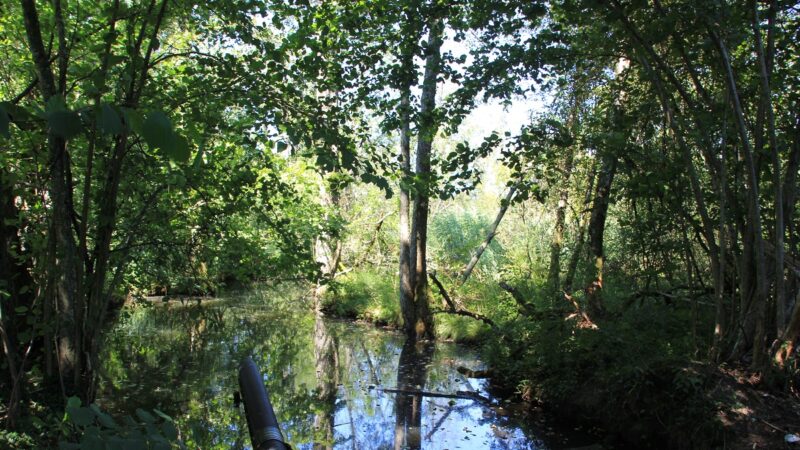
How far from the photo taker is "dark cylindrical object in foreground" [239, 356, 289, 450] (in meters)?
1.96

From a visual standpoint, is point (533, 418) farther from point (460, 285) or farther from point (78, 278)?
point (460, 285)

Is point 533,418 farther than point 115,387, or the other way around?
point 115,387

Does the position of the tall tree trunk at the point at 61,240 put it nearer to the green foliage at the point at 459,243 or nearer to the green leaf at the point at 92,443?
the green leaf at the point at 92,443

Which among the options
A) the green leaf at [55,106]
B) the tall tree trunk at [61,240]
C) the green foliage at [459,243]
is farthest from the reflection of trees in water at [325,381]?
the green leaf at [55,106]

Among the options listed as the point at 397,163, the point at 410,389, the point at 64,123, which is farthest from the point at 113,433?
the point at 410,389

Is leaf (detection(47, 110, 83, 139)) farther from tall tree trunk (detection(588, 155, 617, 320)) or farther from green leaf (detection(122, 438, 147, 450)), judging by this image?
tall tree trunk (detection(588, 155, 617, 320))

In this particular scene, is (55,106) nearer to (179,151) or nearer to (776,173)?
(179,151)

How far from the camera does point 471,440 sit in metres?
6.78

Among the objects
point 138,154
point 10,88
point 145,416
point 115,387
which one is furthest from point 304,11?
point 115,387

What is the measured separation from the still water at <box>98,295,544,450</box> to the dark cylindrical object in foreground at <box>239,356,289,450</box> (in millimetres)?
2332

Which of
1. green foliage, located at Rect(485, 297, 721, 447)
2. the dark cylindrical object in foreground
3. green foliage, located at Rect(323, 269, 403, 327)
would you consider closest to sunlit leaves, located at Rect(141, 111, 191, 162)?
the dark cylindrical object in foreground

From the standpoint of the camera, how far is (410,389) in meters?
8.90

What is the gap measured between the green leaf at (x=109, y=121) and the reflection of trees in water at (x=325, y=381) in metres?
5.84

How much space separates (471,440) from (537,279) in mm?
7309
